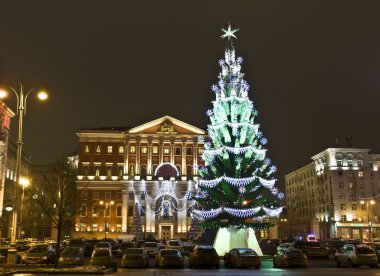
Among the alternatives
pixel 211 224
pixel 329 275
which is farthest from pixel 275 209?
pixel 329 275

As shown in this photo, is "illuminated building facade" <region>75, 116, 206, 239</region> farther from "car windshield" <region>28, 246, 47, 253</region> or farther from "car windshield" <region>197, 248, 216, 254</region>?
"car windshield" <region>197, 248, 216, 254</region>

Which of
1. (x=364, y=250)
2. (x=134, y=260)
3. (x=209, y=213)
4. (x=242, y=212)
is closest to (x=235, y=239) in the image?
(x=242, y=212)

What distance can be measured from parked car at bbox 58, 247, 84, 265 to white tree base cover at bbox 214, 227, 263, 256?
12589 millimetres

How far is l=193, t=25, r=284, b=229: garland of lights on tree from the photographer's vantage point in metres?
38.1

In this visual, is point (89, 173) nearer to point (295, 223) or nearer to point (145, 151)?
point (145, 151)

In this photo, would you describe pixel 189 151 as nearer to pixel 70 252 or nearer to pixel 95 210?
Result: pixel 95 210

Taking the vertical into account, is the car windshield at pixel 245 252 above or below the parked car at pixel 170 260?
above

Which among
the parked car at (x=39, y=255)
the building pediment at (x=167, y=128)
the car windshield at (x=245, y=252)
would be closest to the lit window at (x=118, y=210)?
the building pediment at (x=167, y=128)

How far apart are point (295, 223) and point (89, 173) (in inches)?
2387

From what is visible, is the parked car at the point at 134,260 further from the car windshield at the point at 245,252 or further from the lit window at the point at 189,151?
the lit window at the point at 189,151

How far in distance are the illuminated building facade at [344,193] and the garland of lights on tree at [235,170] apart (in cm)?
6151

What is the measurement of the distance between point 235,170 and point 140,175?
62.1 m

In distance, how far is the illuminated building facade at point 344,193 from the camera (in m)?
97.7

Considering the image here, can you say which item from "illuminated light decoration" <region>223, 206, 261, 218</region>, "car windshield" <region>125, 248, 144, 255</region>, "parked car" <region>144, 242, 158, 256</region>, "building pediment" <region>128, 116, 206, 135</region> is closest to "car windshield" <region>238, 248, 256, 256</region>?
"illuminated light decoration" <region>223, 206, 261, 218</region>
